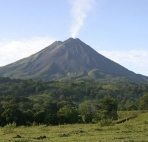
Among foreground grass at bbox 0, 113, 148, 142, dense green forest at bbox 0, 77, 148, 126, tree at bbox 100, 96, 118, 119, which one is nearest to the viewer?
foreground grass at bbox 0, 113, 148, 142

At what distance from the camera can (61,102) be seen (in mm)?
93500

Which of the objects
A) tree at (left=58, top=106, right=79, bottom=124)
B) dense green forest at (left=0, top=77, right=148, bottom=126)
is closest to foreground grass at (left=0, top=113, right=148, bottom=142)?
dense green forest at (left=0, top=77, right=148, bottom=126)

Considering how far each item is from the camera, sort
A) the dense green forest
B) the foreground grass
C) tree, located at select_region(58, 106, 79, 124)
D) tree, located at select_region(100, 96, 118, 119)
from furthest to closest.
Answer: tree, located at select_region(100, 96, 118, 119) → tree, located at select_region(58, 106, 79, 124) → the dense green forest → the foreground grass

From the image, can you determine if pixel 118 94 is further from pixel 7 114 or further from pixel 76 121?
pixel 7 114

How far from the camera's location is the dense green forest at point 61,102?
57656mm

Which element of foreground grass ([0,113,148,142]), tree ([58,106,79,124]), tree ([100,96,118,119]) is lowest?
foreground grass ([0,113,148,142])

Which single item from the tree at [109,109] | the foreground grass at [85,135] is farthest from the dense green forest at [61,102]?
the foreground grass at [85,135]

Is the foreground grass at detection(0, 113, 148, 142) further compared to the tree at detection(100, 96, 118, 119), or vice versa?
the tree at detection(100, 96, 118, 119)

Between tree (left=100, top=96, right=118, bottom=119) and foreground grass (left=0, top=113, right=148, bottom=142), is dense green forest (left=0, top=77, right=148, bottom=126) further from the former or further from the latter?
foreground grass (left=0, top=113, right=148, bottom=142)

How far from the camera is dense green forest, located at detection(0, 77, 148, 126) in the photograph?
57656 millimetres

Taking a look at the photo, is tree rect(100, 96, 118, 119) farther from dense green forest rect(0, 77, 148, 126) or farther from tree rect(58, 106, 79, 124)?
tree rect(58, 106, 79, 124)

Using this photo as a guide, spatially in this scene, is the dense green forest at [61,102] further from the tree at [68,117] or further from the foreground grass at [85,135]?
the foreground grass at [85,135]

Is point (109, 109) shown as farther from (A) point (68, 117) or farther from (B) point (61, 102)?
(B) point (61, 102)

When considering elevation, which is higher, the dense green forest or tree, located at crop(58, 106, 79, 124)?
the dense green forest
